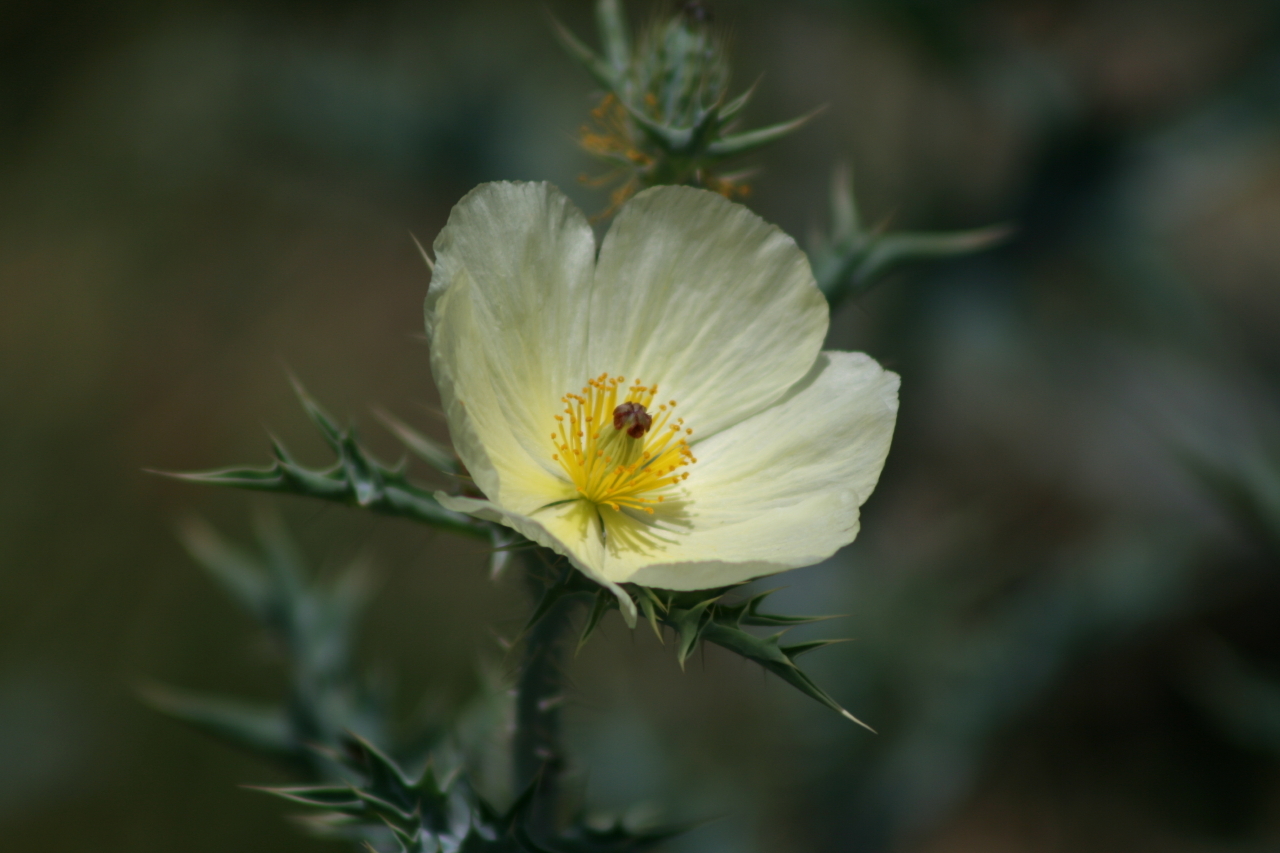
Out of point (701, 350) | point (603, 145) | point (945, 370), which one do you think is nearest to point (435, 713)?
point (701, 350)

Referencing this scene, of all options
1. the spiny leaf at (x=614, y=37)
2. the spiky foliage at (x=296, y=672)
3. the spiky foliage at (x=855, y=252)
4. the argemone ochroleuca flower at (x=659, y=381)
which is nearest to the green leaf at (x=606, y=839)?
the argemone ochroleuca flower at (x=659, y=381)

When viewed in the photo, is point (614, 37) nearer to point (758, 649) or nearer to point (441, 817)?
point (758, 649)

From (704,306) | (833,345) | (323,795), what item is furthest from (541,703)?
(833,345)

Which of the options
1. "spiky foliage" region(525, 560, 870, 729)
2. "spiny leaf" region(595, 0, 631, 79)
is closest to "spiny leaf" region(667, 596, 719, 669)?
"spiky foliage" region(525, 560, 870, 729)

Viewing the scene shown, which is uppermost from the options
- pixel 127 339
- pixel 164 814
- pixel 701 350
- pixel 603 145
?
pixel 603 145

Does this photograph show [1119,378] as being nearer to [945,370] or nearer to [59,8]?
[945,370]

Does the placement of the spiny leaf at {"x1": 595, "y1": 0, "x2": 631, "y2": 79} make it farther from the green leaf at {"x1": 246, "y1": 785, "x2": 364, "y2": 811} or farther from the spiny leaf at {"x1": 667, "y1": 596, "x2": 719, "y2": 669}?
the green leaf at {"x1": 246, "y1": 785, "x2": 364, "y2": 811}
